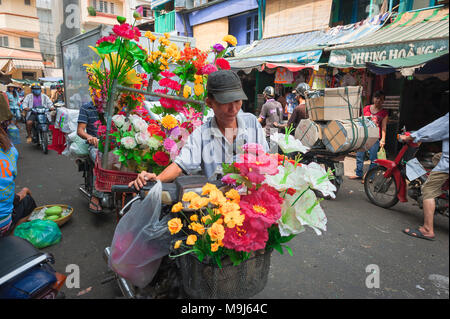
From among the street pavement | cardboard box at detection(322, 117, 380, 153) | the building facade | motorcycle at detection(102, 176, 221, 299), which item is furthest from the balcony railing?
motorcycle at detection(102, 176, 221, 299)

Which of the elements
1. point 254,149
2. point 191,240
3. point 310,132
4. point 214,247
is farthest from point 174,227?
point 310,132

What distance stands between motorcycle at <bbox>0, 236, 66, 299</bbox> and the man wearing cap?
949 millimetres

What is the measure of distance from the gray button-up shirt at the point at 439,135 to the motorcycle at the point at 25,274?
6.53 feet

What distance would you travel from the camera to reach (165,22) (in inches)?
709

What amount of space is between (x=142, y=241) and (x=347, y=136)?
3.58 meters

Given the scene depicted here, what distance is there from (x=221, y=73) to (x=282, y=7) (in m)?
11.0

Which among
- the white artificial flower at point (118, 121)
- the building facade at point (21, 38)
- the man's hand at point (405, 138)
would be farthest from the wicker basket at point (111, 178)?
the building facade at point (21, 38)

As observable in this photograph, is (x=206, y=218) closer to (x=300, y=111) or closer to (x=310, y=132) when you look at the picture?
(x=310, y=132)

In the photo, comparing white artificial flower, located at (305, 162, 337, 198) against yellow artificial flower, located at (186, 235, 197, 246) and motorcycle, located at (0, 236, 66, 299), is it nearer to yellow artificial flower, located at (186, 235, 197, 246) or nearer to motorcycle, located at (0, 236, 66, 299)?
yellow artificial flower, located at (186, 235, 197, 246)

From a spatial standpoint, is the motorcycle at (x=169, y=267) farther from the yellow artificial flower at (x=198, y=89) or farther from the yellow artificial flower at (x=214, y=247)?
the yellow artificial flower at (x=198, y=89)

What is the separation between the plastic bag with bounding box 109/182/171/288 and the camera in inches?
51.2

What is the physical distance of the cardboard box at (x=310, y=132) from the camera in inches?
183
